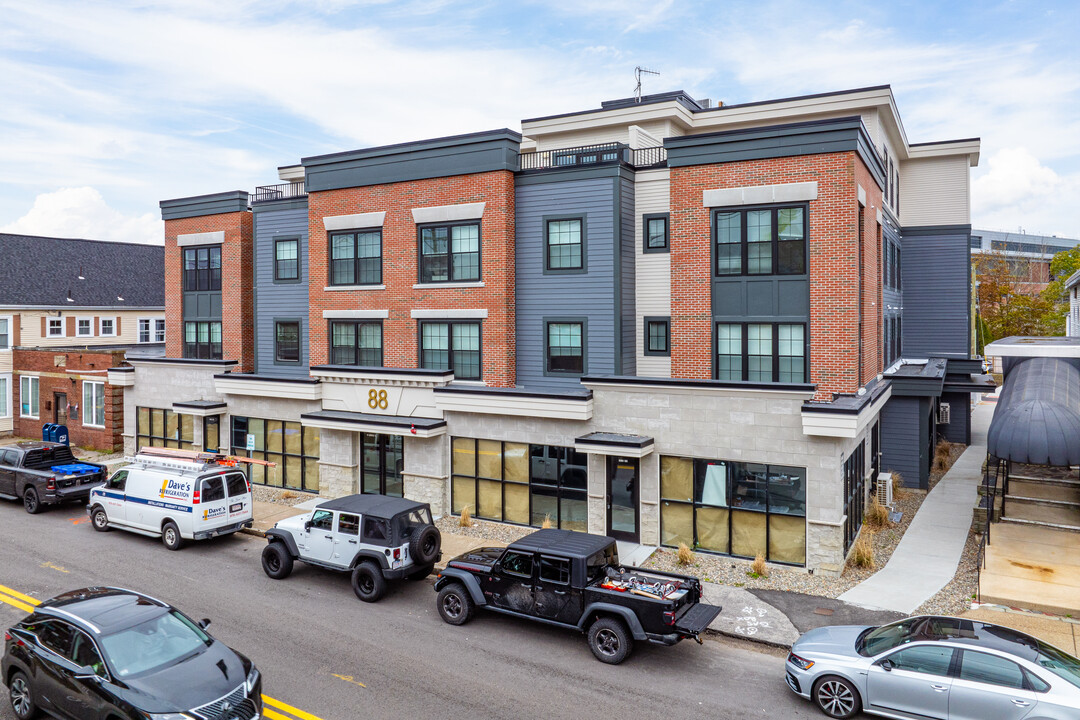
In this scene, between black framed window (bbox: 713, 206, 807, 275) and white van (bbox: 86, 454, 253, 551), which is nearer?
white van (bbox: 86, 454, 253, 551)

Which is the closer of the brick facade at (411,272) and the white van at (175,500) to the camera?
the white van at (175,500)

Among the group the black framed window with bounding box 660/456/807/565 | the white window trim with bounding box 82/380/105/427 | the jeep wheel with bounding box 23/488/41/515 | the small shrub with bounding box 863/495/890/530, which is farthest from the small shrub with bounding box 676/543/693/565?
the white window trim with bounding box 82/380/105/427

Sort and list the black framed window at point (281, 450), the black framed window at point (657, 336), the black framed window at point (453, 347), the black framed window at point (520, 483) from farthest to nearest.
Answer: the black framed window at point (281, 450)
the black framed window at point (453, 347)
the black framed window at point (657, 336)
the black framed window at point (520, 483)

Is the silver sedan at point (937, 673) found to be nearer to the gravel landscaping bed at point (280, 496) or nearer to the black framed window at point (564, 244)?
the black framed window at point (564, 244)

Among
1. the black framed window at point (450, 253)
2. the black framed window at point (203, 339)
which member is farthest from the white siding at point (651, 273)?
the black framed window at point (203, 339)

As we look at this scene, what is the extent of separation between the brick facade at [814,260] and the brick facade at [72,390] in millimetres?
26877

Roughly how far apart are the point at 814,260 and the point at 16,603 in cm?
2164

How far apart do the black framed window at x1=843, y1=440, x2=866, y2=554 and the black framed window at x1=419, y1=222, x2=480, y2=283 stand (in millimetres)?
13091

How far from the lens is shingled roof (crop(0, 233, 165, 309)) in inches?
1652

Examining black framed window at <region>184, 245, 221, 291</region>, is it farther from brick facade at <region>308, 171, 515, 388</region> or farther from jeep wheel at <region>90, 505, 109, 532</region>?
jeep wheel at <region>90, 505, 109, 532</region>

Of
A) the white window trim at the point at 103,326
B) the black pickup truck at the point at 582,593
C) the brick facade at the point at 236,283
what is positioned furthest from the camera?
the white window trim at the point at 103,326

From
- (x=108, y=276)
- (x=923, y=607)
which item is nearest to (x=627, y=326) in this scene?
(x=923, y=607)

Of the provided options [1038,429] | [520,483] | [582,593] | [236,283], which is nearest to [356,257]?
[236,283]

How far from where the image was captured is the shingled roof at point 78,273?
41969 mm
